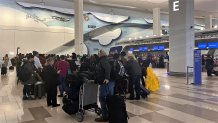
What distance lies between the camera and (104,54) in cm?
461

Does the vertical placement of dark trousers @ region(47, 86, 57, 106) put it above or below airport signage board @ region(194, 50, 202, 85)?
below

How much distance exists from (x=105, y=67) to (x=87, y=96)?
766mm

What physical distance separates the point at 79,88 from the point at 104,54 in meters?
0.91

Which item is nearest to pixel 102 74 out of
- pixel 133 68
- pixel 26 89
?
pixel 133 68

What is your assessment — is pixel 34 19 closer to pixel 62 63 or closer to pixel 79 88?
pixel 62 63

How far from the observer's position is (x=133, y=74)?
6.69 m

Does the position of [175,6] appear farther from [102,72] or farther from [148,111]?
[102,72]

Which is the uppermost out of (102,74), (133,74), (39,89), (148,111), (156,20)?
(156,20)

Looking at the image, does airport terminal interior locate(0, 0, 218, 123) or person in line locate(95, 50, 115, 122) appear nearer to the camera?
person in line locate(95, 50, 115, 122)

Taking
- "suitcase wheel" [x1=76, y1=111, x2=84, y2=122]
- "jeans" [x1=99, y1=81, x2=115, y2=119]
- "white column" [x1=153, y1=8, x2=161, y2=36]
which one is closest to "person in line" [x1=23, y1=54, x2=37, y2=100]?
"suitcase wheel" [x1=76, y1=111, x2=84, y2=122]

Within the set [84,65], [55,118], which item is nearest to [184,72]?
[84,65]

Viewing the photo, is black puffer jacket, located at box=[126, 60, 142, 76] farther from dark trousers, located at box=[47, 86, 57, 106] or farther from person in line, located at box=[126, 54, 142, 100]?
dark trousers, located at box=[47, 86, 57, 106]

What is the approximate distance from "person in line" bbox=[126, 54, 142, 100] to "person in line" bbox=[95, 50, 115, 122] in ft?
6.68

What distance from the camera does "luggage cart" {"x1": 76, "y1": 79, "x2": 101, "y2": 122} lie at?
15.3 feet
